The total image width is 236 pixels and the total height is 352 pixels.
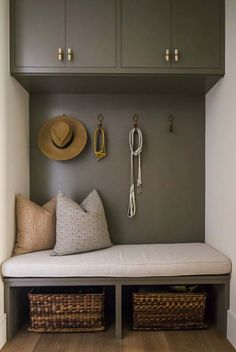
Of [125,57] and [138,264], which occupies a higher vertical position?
[125,57]

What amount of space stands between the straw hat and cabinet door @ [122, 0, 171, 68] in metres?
0.66

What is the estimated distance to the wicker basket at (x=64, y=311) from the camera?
6.78 ft

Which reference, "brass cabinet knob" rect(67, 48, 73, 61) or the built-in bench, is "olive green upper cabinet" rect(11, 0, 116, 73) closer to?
"brass cabinet knob" rect(67, 48, 73, 61)

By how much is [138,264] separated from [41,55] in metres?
1.54

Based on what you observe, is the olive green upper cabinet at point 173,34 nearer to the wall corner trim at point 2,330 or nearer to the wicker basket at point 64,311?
Result: the wicker basket at point 64,311

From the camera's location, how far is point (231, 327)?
199 cm

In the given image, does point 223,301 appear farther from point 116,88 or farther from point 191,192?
point 116,88

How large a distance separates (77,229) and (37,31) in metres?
1.37

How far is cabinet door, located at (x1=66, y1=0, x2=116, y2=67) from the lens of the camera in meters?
2.08

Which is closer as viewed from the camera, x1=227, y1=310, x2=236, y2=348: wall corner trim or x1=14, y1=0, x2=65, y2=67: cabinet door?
x1=227, y1=310, x2=236, y2=348: wall corner trim

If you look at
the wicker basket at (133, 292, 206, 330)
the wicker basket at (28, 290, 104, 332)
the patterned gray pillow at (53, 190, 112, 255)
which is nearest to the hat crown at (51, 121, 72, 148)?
the patterned gray pillow at (53, 190, 112, 255)

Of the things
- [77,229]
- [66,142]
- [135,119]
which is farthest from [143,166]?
[77,229]

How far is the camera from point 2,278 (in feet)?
6.45

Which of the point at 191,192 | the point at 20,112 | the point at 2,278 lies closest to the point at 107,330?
the point at 2,278
